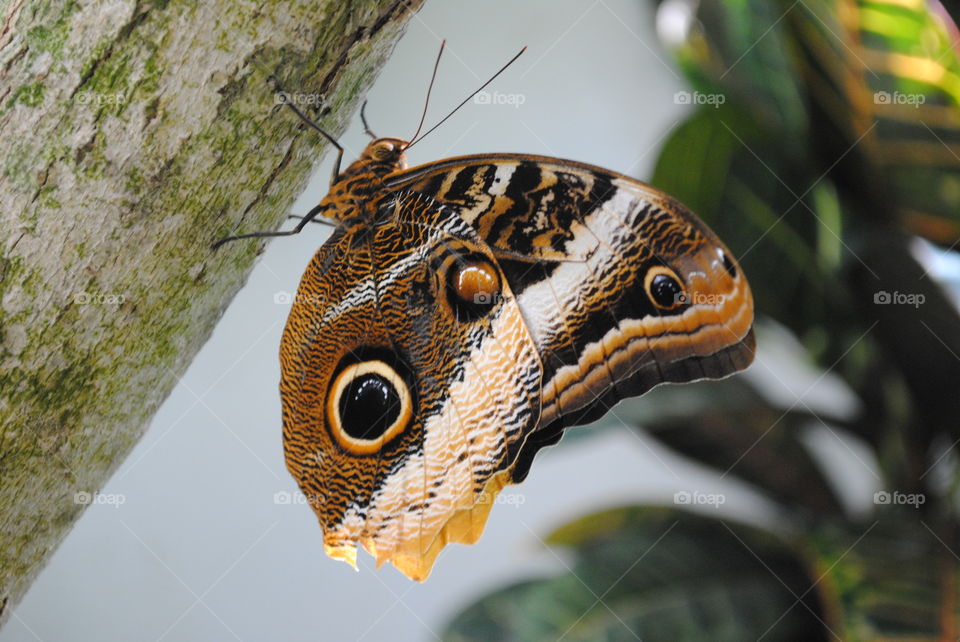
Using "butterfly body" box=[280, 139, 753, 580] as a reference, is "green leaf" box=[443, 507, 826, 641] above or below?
below

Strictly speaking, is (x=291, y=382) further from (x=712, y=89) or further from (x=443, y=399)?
(x=712, y=89)

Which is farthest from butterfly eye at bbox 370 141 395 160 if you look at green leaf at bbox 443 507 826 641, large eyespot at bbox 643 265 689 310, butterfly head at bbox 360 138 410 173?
green leaf at bbox 443 507 826 641

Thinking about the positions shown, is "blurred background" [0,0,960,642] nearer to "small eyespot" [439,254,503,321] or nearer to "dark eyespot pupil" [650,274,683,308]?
"small eyespot" [439,254,503,321]

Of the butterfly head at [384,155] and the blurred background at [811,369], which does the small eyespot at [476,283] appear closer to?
the butterfly head at [384,155]

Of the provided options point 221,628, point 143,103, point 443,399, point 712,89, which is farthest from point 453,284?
point 221,628

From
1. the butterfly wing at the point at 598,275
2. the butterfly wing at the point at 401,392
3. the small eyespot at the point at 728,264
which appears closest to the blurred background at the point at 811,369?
the butterfly wing at the point at 401,392

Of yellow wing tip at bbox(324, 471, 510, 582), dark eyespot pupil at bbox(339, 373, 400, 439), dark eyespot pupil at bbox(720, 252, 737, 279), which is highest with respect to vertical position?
dark eyespot pupil at bbox(720, 252, 737, 279)
